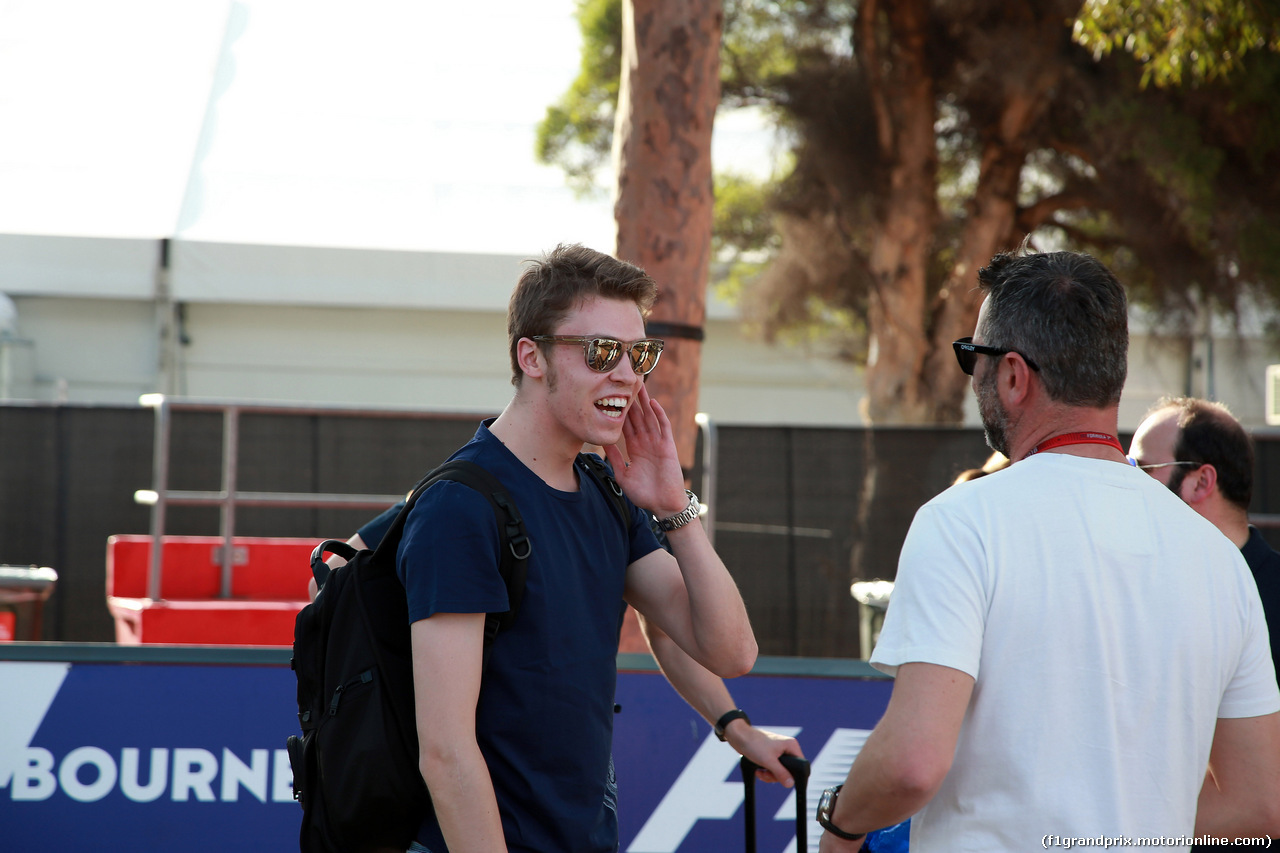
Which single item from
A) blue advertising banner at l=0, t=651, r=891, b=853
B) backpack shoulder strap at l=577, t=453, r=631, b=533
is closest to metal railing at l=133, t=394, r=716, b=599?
blue advertising banner at l=0, t=651, r=891, b=853

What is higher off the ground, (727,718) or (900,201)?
(900,201)

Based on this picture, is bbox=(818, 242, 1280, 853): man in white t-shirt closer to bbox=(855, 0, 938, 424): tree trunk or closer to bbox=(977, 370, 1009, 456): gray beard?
bbox=(977, 370, 1009, 456): gray beard

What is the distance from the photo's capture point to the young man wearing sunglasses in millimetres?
1893

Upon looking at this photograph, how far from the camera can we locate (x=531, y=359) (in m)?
2.20

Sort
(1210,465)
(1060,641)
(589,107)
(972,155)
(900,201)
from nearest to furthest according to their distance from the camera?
1. (1060,641)
2. (1210,465)
3. (900,201)
4. (972,155)
5. (589,107)

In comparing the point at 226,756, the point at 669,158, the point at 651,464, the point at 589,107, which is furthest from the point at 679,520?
the point at 589,107

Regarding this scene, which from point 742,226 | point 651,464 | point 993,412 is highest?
point 742,226

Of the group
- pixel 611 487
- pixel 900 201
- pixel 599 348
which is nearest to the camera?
pixel 599 348

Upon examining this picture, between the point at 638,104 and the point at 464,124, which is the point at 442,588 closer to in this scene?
the point at 638,104

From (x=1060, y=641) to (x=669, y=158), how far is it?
298cm

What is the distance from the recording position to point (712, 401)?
19.4 metres

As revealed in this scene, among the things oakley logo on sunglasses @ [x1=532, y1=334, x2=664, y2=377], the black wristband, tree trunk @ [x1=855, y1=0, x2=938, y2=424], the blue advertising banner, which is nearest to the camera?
oakley logo on sunglasses @ [x1=532, y1=334, x2=664, y2=377]

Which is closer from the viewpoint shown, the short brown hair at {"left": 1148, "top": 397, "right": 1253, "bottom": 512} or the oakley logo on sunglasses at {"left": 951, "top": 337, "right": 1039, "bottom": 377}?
the oakley logo on sunglasses at {"left": 951, "top": 337, "right": 1039, "bottom": 377}

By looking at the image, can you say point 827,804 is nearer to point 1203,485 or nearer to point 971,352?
point 971,352
